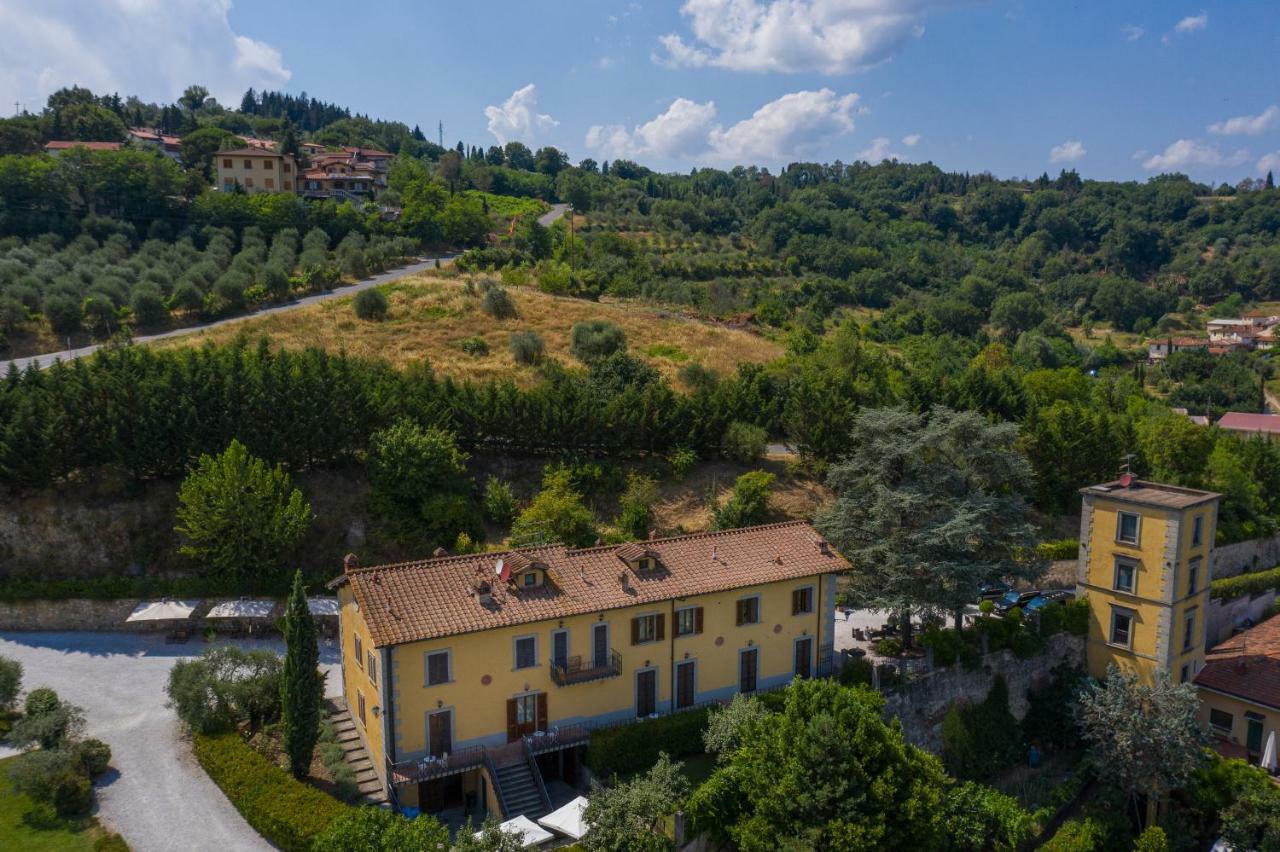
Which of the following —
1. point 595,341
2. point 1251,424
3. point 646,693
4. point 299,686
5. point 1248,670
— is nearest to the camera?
point 299,686

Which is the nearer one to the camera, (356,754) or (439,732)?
(439,732)

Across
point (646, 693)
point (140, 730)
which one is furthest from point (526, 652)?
point (140, 730)

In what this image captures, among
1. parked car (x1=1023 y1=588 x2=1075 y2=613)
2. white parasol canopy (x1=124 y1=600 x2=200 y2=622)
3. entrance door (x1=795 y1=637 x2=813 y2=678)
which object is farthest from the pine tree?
parked car (x1=1023 y1=588 x2=1075 y2=613)

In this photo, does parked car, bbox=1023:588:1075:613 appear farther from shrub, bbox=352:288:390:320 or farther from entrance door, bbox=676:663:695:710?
shrub, bbox=352:288:390:320

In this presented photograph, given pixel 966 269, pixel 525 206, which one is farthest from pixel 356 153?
pixel 966 269

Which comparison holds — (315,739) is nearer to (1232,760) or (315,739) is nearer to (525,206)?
(1232,760)

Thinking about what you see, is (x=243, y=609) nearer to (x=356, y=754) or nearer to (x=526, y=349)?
(x=356, y=754)
